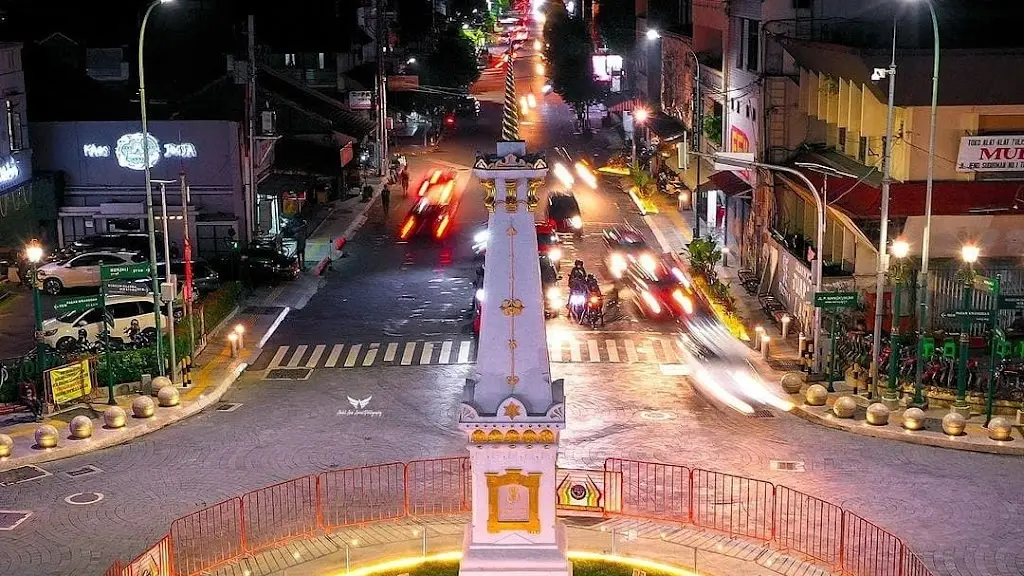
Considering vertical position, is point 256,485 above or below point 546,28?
below

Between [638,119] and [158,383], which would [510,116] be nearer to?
[158,383]

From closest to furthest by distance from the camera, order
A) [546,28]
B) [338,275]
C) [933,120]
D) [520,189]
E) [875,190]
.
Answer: [520,189] → [933,120] → [875,190] → [338,275] → [546,28]

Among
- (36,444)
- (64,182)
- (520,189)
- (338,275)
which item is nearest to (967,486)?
(520,189)

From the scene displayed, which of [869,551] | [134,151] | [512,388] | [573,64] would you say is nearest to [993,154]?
[869,551]

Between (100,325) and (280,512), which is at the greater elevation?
(100,325)

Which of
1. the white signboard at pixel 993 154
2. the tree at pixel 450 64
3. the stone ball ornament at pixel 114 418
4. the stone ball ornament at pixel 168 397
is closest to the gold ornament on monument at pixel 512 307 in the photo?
the stone ball ornament at pixel 114 418

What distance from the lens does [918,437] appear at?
29312mm

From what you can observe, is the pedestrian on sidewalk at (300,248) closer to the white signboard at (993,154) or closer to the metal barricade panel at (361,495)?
the metal barricade panel at (361,495)

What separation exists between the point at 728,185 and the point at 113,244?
22.2 metres

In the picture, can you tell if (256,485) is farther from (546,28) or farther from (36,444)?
(546,28)

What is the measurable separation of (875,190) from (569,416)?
12.5m

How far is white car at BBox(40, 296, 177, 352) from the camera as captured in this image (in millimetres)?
36969

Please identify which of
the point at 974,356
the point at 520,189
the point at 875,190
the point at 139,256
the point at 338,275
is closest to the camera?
the point at 520,189

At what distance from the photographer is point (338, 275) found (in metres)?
50.4
